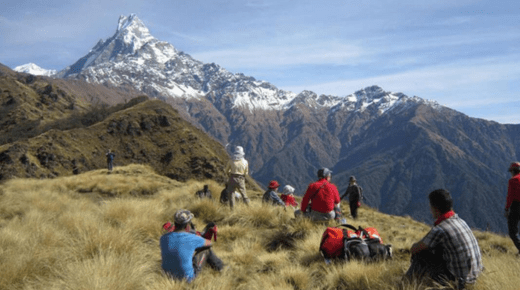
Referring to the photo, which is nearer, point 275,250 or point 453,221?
point 453,221

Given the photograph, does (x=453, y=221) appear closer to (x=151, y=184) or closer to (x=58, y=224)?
(x=58, y=224)

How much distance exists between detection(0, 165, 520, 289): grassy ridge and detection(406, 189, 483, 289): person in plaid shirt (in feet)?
0.82

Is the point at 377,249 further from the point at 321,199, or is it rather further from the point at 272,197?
the point at 272,197

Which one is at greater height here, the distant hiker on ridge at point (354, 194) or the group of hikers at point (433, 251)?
the group of hikers at point (433, 251)

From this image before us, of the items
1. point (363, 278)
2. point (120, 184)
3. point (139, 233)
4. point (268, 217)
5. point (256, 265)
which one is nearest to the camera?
point (363, 278)

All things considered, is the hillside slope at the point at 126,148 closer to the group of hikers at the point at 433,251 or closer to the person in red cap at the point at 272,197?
the person in red cap at the point at 272,197

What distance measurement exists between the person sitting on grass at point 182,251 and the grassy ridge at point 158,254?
0.19 meters

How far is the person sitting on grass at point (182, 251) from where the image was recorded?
17.9 feet

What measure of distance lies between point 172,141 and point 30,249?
9130 centimetres

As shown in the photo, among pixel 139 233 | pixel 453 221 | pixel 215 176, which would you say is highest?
Answer: pixel 453 221

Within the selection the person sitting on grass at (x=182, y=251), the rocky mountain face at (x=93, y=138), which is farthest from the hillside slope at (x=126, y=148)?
the person sitting on grass at (x=182, y=251)

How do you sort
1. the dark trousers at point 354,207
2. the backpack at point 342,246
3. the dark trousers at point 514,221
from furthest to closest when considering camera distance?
the dark trousers at point 354,207 → the dark trousers at point 514,221 → the backpack at point 342,246

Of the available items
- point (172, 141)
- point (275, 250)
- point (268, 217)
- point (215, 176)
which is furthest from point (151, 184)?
point (172, 141)

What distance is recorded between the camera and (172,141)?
→ 3733 inches
